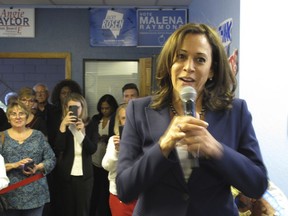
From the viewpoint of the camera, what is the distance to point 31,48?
18.6 ft

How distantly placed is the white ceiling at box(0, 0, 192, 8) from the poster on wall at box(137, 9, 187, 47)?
0.34 feet

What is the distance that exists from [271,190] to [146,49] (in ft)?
13.3

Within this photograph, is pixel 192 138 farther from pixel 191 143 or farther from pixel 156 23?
pixel 156 23

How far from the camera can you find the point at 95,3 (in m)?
5.49

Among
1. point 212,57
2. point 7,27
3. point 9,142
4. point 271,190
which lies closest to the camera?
point 212,57

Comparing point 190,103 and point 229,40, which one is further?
point 229,40

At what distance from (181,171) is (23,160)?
2365 mm

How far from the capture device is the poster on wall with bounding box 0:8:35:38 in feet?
18.2

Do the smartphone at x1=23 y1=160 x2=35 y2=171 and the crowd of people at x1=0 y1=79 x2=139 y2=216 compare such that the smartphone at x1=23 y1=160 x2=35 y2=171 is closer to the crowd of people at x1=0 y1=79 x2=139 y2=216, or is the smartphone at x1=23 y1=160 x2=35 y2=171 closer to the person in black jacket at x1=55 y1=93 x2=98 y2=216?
the crowd of people at x1=0 y1=79 x2=139 y2=216

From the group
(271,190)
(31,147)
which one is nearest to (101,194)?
(31,147)

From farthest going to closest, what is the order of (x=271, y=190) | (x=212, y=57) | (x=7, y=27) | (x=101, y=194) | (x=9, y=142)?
1. (x=7, y=27)
2. (x=101, y=194)
3. (x=9, y=142)
4. (x=271, y=190)
5. (x=212, y=57)

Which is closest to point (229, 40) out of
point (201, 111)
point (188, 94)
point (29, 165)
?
point (29, 165)

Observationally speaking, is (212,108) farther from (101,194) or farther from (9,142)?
(101,194)

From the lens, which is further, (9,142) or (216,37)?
(9,142)
